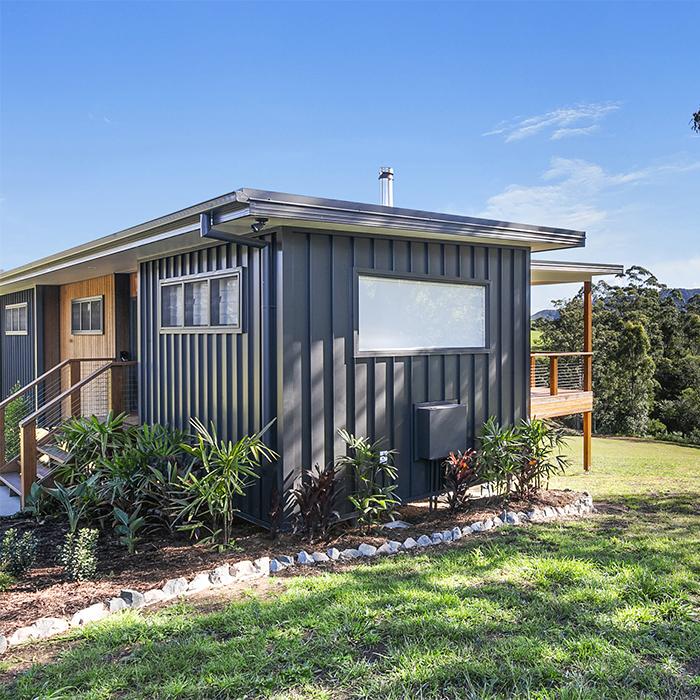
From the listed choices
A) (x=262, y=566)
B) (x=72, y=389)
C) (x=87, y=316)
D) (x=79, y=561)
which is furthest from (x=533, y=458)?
(x=87, y=316)

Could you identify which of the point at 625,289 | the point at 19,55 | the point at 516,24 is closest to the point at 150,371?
the point at 516,24

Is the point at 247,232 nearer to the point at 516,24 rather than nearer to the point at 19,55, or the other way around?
the point at 516,24

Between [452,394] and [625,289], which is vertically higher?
[625,289]

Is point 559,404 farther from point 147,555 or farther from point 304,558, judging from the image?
point 147,555

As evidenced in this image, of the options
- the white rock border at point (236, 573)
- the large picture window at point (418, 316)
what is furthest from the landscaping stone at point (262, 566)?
the large picture window at point (418, 316)

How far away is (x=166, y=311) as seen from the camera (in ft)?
23.0

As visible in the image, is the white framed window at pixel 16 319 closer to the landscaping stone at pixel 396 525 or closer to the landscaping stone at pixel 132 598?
the landscaping stone at pixel 396 525

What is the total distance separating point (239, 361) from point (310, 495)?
149cm

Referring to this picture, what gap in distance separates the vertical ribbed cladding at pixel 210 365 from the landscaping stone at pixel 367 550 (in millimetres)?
1060

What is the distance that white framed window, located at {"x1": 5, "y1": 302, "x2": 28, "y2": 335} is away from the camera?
12312 mm

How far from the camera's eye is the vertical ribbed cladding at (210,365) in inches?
214

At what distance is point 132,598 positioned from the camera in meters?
3.61

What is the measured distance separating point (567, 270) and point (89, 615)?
807cm

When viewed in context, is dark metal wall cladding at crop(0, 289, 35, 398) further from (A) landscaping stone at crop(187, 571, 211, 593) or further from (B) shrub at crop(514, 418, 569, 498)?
(B) shrub at crop(514, 418, 569, 498)
